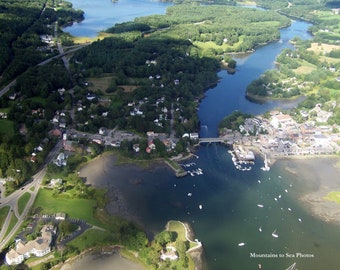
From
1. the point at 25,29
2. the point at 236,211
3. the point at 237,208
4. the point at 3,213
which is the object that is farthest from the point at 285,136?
the point at 25,29

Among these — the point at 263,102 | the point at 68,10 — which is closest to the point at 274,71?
the point at 263,102

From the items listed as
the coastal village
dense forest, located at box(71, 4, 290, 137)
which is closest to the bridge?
the coastal village

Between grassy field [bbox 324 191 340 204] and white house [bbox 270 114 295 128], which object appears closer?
grassy field [bbox 324 191 340 204]

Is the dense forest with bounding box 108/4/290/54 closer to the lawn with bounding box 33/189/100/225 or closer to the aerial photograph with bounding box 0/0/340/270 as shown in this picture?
the aerial photograph with bounding box 0/0/340/270

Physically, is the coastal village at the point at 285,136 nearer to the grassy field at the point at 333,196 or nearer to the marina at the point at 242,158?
the marina at the point at 242,158

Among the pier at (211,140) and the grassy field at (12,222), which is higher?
the grassy field at (12,222)

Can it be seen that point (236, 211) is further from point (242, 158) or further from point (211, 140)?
point (211, 140)

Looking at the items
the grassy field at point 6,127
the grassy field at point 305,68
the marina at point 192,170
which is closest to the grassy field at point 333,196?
the marina at point 192,170
